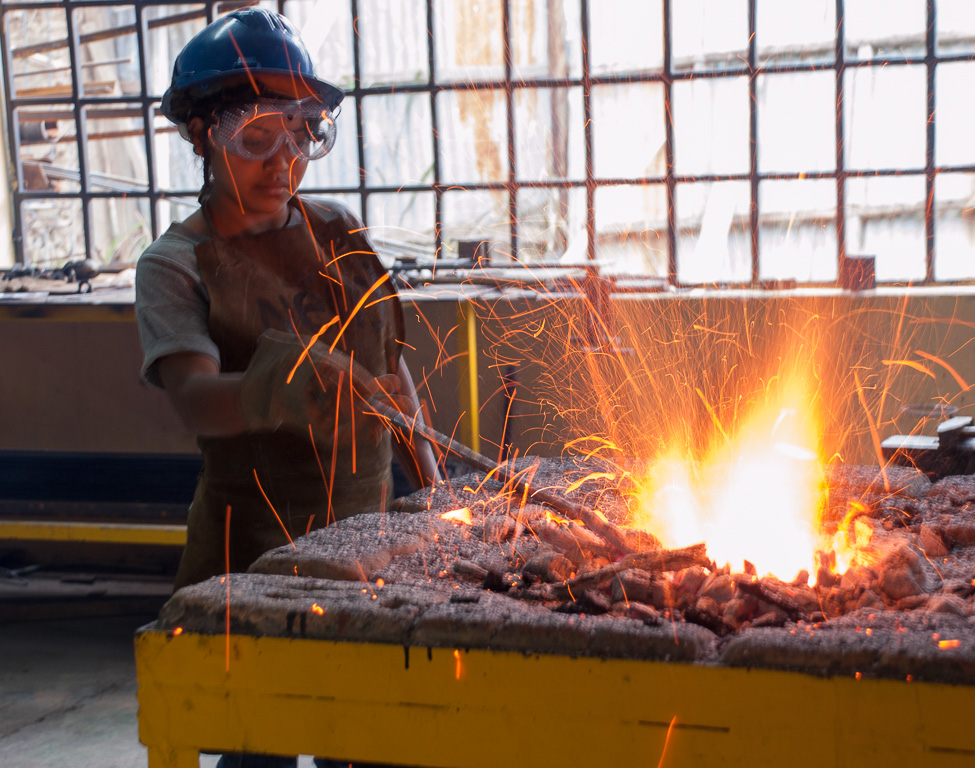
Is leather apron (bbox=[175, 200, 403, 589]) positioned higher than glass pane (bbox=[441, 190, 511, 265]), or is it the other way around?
glass pane (bbox=[441, 190, 511, 265])

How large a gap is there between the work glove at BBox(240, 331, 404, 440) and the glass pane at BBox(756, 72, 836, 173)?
2823 mm

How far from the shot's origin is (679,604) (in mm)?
1375

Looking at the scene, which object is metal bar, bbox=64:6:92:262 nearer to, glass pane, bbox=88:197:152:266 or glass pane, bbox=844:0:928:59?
glass pane, bbox=88:197:152:266

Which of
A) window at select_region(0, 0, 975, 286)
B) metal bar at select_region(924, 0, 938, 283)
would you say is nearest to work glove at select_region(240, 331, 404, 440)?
window at select_region(0, 0, 975, 286)

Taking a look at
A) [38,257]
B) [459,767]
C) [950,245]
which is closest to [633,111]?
[950,245]

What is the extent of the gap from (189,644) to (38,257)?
4.03m

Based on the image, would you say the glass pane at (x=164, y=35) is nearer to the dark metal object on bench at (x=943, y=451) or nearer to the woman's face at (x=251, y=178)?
the woman's face at (x=251, y=178)

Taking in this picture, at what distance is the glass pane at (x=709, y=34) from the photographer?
3830 mm

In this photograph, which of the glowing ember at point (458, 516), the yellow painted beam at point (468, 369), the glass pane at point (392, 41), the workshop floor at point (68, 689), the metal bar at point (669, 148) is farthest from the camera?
the glass pane at point (392, 41)

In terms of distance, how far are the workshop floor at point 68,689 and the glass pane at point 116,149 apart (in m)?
2.00

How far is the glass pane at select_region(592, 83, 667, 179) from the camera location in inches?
157

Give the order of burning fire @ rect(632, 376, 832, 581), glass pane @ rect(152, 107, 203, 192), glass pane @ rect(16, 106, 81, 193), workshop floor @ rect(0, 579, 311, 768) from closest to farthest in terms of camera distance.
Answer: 1. burning fire @ rect(632, 376, 832, 581)
2. workshop floor @ rect(0, 579, 311, 768)
3. glass pane @ rect(152, 107, 203, 192)
4. glass pane @ rect(16, 106, 81, 193)

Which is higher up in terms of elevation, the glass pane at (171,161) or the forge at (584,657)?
the glass pane at (171,161)

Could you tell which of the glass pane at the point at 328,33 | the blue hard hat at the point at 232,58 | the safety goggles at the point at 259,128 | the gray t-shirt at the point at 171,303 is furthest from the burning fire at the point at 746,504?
the glass pane at the point at 328,33
